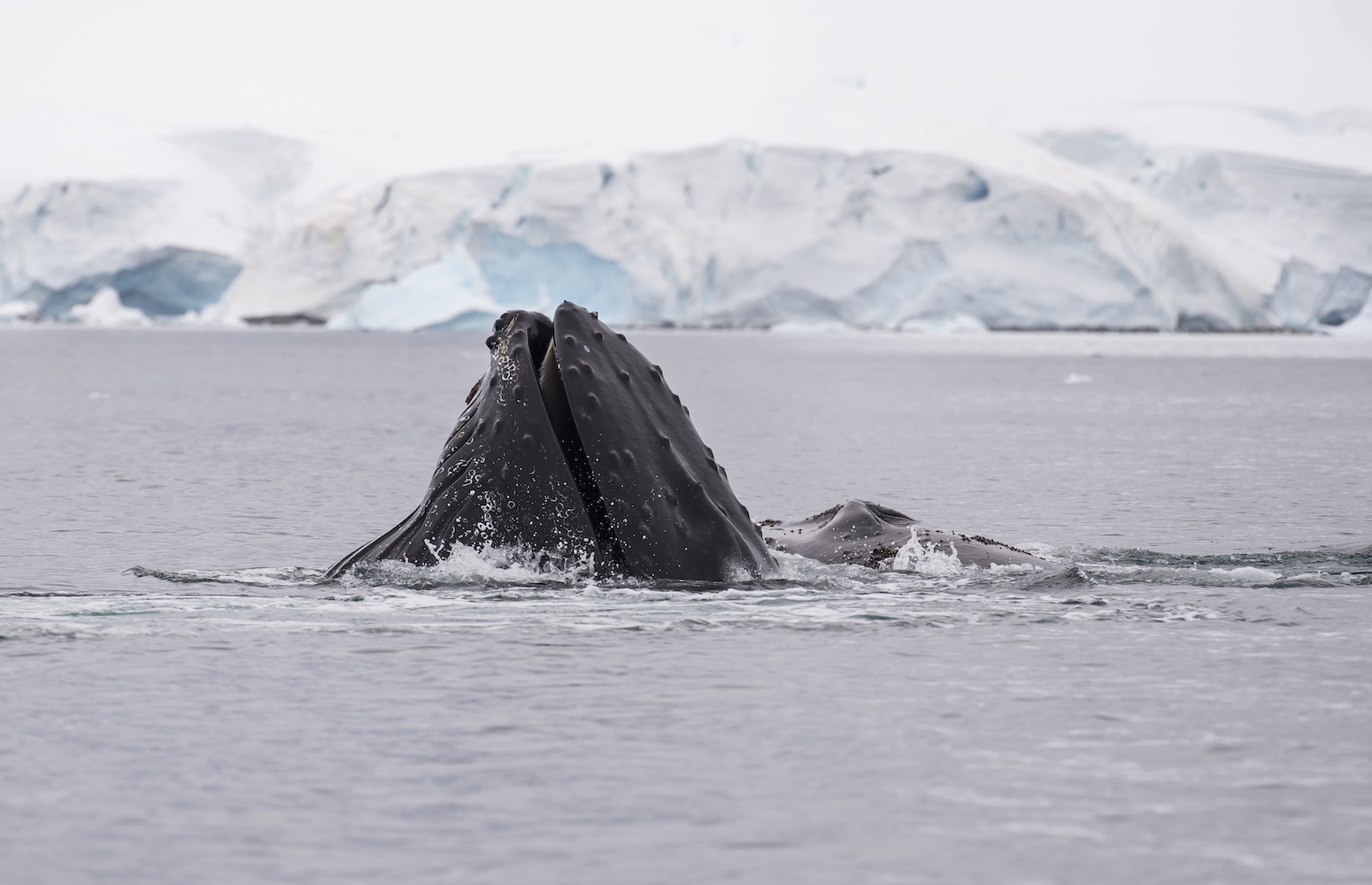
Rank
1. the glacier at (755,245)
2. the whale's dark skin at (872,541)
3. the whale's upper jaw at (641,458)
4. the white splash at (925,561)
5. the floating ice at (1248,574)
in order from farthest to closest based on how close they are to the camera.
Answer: the glacier at (755,245) < the floating ice at (1248,574) < the whale's dark skin at (872,541) < the white splash at (925,561) < the whale's upper jaw at (641,458)

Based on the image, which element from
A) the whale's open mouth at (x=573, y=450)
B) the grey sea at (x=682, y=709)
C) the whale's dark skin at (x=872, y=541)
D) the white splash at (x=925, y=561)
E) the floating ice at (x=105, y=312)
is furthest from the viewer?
the floating ice at (x=105, y=312)

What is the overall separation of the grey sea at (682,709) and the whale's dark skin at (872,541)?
0.22 meters

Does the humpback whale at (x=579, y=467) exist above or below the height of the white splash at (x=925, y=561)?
above

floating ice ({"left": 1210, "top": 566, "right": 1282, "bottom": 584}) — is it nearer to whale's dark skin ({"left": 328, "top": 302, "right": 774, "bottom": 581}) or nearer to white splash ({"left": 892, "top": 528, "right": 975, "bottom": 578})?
white splash ({"left": 892, "top": 528, "right": 975, "bottom": 578})

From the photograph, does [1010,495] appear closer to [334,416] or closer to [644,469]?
[644,469]

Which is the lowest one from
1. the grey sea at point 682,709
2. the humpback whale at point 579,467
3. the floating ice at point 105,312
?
the grey sea at point 682,709

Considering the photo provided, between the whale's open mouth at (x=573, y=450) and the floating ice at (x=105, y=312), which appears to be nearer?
the whale's open mouth at (x=573, y=450)

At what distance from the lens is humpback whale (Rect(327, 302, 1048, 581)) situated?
26.3 feet

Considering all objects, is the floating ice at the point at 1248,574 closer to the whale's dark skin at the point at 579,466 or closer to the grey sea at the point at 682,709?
the grey sea at the point at 682,709

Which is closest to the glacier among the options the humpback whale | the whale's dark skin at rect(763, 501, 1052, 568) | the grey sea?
the grey sea

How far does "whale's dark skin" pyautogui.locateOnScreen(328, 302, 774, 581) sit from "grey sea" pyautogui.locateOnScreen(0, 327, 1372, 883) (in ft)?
0.92

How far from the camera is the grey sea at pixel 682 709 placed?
5168 mm

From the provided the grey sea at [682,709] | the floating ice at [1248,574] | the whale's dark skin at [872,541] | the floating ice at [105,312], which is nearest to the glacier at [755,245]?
the floating ice at [105,312]

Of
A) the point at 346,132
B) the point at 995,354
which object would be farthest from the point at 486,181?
the point at 346,132
